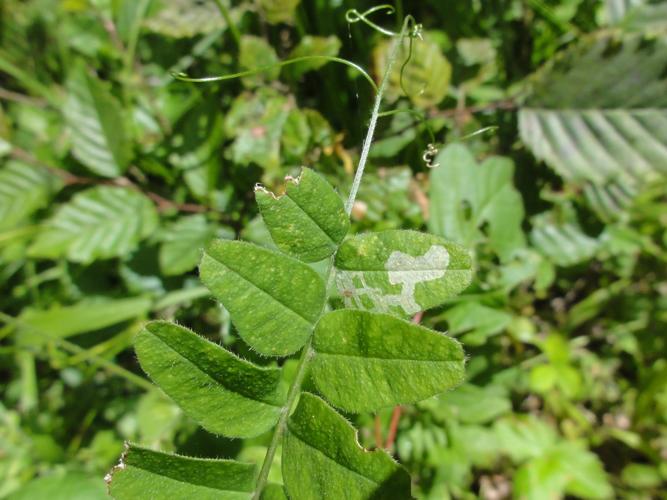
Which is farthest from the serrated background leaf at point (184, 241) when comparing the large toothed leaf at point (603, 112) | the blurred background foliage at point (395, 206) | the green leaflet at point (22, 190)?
the large toothed leaf at point (603, 112)

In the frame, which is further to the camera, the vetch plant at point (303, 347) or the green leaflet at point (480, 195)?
the green leaflet at point (480, 195)

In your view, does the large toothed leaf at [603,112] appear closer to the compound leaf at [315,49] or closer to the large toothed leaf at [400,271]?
the compound leaf at [315,49]

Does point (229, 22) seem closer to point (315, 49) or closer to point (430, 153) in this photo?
point (315, 49)

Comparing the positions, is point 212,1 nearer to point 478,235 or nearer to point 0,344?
point 478,235

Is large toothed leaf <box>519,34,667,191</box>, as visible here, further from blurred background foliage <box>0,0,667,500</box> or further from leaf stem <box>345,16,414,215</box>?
leaf stem <box>345,16,414,215</box>

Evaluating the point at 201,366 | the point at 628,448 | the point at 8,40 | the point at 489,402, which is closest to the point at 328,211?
the point at 201,366

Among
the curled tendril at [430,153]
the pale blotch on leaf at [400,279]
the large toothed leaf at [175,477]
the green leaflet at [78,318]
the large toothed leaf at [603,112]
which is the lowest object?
the green leaflet at [78,318]

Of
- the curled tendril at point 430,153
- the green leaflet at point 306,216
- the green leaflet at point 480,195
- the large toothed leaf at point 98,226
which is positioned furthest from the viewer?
the large toothed leaf at point 98,226
